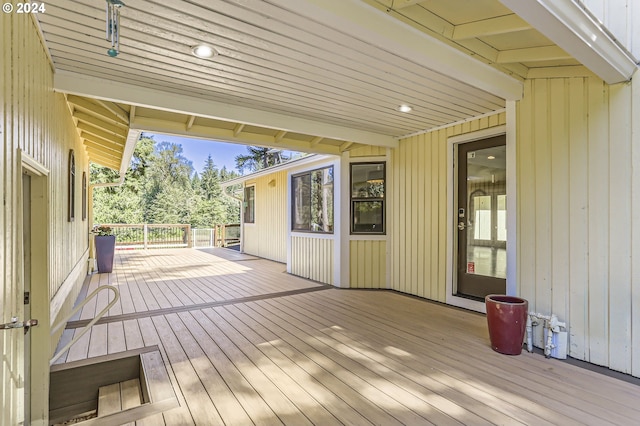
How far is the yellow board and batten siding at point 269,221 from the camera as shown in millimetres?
8742

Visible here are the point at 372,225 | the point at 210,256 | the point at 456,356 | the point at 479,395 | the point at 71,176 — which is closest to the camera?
the point at 479,395

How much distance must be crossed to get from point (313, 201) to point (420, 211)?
2.35 meters

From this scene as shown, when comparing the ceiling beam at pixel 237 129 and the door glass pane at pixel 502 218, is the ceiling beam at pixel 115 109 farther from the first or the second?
the door glass pane at pixel 502 218

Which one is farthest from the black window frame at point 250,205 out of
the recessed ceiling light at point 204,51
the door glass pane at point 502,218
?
the recessed ceiling light at point 204,51

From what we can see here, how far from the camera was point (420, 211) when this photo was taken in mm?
4895

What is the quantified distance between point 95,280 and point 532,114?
24.3 feet

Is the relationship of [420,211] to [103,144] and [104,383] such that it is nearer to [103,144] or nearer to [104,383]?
[104,383]

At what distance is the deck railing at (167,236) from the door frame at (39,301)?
983cm

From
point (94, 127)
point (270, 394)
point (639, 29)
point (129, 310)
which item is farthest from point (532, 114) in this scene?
point (94, 127)

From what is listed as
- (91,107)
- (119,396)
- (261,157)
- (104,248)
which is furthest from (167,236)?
(261,157)

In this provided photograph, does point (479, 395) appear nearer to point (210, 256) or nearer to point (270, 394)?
point (270, 394)

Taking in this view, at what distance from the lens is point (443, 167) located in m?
4.55

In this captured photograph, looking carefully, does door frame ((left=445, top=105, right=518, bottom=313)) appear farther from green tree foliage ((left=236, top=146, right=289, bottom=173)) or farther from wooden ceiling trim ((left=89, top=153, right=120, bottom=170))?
green tree foliage ((left=236, top=146, right=289, bottom=173))

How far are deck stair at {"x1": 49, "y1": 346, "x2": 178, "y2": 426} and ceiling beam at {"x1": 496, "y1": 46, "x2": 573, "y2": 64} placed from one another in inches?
154
